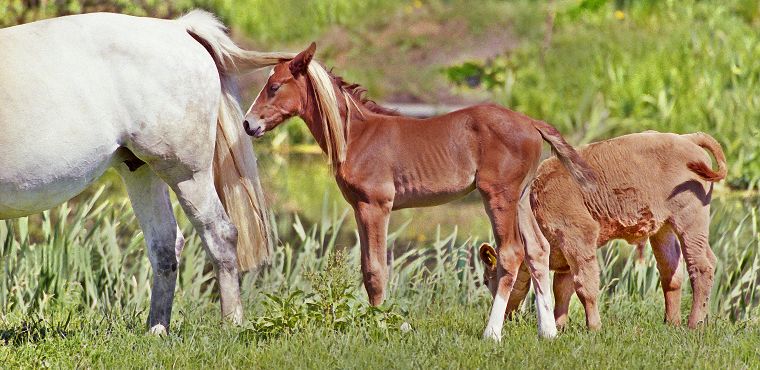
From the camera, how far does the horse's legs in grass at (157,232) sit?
19.1ft

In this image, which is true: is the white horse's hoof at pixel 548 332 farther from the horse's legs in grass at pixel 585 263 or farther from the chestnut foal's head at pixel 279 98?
the chestnut foal's head at pixel 279 98

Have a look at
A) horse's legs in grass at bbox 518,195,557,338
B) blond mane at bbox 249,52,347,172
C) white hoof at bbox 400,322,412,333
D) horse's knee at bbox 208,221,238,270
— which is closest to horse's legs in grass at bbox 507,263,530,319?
horse's legs in grass at bbox 518,195,557,338

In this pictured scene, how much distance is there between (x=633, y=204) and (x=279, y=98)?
1.76m

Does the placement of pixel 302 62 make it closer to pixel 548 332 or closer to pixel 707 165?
pixel 548 332

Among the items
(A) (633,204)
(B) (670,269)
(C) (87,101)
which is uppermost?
(C) (87,101)

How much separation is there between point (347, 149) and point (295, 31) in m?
12.2

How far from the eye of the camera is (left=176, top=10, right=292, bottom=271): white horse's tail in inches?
231

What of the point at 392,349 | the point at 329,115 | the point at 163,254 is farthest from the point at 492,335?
the point at 163,254

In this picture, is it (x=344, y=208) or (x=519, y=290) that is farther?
(x=344, y=208)

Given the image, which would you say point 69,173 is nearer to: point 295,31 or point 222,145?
point 222,145

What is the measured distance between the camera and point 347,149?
18.0 ft

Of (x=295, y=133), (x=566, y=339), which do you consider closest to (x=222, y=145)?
(x=566, y=339)

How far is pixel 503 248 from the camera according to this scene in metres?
5.25

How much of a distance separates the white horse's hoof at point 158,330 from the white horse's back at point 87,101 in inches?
29.8
